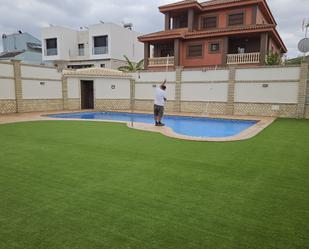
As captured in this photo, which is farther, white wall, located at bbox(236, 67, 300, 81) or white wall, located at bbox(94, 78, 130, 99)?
white wall, located at bbox(94, 78, 130, 99)

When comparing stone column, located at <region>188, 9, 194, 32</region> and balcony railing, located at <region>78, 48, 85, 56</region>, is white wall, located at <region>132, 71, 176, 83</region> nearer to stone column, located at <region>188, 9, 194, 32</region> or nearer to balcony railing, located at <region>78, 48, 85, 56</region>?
stone column, located at <region>188, 9, 194, 32</region>

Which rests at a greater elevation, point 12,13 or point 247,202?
point 12,13

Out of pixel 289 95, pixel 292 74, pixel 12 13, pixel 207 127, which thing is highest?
pixel 12 13

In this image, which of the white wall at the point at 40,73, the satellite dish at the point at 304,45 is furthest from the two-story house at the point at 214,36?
the white wall at the point at 40,73

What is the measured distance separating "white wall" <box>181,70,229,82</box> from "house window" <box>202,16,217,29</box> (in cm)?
699

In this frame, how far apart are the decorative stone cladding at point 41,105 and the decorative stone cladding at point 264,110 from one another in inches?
477

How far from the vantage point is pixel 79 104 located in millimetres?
19297

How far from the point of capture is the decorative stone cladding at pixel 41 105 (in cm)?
1619

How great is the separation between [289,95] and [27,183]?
14.1 m

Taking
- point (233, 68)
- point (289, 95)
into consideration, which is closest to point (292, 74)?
point (289, 95)

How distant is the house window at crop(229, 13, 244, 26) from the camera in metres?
20.3

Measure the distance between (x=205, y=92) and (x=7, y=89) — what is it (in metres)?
12.1

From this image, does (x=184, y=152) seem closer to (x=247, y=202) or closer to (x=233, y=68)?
(x=247, y=202)

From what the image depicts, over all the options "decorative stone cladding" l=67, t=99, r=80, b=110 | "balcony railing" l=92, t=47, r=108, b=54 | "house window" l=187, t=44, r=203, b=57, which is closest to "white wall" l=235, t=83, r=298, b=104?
"house window" l=187, t=44, r=203, b=57
